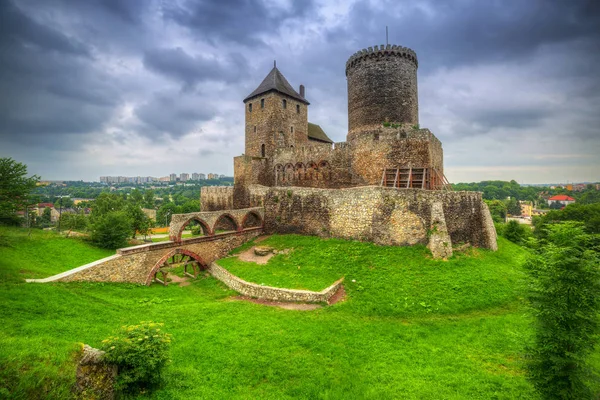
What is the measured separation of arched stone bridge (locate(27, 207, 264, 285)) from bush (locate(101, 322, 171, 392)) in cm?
924

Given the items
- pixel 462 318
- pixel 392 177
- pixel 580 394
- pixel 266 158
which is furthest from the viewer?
pixel 266 158

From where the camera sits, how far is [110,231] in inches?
976

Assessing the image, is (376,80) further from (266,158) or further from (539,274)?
(539,274)

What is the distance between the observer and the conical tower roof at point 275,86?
30.5 metres

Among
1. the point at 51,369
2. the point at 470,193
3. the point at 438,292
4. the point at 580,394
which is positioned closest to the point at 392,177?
the point at 470,193

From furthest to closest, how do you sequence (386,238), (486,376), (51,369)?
(386,238) → (486,376) → (51,369)

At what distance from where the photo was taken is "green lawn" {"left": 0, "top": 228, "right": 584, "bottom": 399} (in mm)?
7449

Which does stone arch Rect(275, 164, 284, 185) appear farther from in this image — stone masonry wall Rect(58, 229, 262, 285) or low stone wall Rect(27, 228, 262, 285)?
stone masonry wall Rect(58, 229, 262, 285)

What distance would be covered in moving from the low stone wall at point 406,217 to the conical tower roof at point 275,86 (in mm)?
15560

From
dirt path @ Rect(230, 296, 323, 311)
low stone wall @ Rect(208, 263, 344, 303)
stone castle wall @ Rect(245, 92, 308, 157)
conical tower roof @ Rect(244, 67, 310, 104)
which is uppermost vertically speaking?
conical tower roof @ Rect(244, 67, 310, 104)

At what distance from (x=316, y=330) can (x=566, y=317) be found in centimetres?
723

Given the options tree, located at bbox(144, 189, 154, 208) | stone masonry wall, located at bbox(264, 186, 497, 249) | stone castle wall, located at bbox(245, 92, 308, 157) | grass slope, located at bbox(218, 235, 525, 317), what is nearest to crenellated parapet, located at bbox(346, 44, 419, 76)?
stone castle wall, located at bbox(245, 92, 308, 157)

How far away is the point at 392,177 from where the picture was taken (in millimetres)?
21156

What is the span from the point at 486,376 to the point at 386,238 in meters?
9.33
